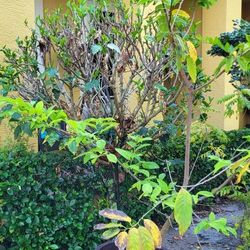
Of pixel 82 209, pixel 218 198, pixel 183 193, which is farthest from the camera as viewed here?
pixel 218 198

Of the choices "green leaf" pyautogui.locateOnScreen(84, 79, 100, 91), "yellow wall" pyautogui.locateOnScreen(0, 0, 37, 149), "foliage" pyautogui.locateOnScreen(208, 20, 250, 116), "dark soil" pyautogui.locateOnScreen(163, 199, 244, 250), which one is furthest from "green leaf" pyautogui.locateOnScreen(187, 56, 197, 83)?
"yellow wall" pyautogui.locateOnScreen(0, 0, 37, 149)

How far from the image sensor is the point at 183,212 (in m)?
1.80

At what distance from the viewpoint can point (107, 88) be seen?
14.3 ft

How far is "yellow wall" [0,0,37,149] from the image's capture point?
16.4 ft

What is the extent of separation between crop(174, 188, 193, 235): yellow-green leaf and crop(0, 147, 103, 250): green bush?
249 centimetres

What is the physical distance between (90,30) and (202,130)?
241 centimetres

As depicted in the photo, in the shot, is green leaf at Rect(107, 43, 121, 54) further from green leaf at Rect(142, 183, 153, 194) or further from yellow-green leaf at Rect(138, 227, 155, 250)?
yellow-green leaf at Rect(138, 227, 155, 250)

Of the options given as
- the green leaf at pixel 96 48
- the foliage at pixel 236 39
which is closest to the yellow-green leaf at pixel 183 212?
the green leaf at pixel 96 48

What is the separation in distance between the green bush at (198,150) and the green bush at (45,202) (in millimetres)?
1307


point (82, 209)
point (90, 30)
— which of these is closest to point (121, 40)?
point (90, 30)

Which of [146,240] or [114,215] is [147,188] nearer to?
[114,215]

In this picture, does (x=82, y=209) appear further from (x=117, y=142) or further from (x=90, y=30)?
(x=90, y=30)

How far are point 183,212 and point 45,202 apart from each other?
8.52 feet

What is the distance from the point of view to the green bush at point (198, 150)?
210 inches
